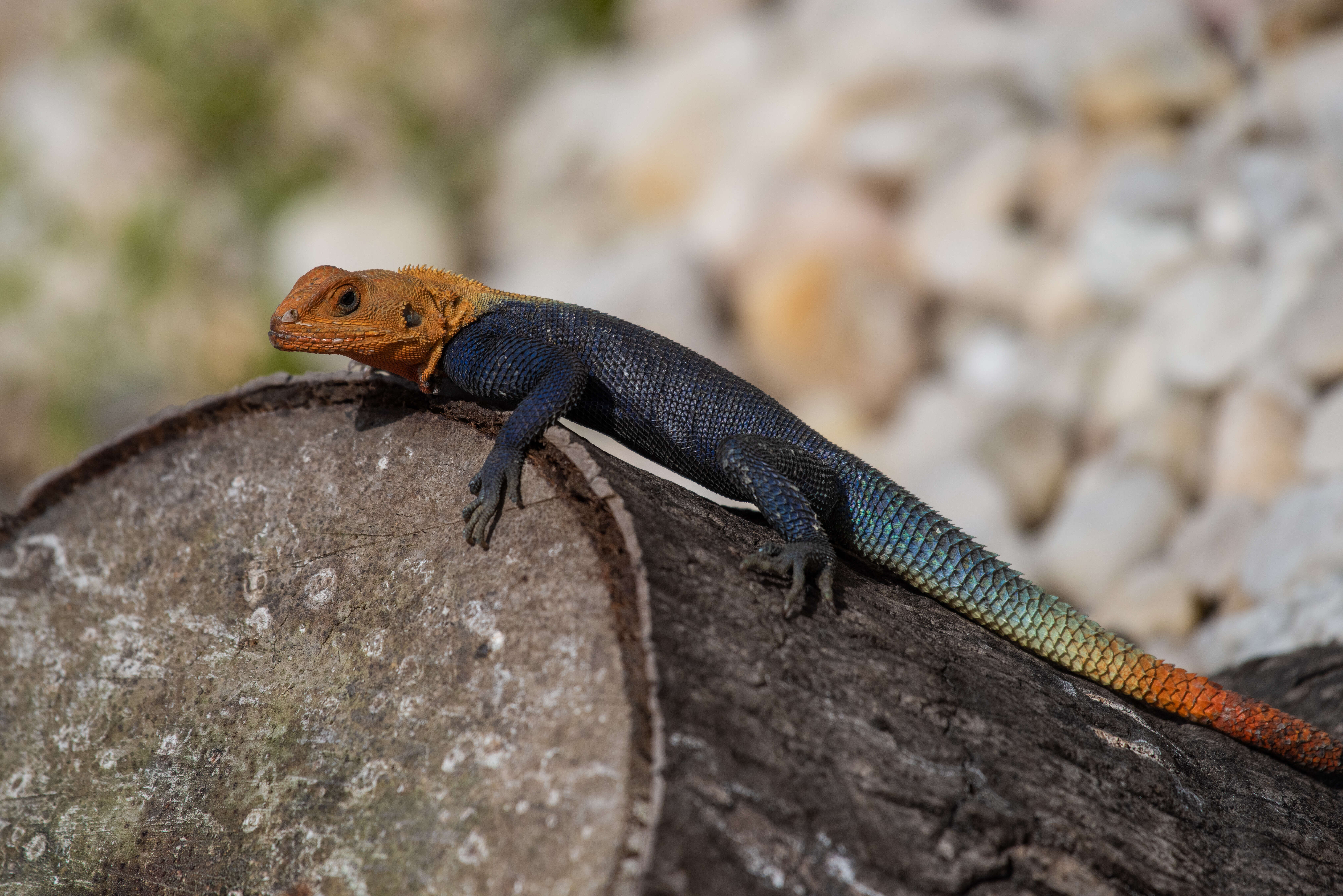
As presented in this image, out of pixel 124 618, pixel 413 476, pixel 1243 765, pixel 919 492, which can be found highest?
pixel 919 492

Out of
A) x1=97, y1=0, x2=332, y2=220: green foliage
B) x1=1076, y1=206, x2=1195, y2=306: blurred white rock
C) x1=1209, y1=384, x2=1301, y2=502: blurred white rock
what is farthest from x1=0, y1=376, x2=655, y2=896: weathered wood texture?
x1=97, y1=0, x2=332, y2=220: green foliage

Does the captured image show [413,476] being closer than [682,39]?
Yes

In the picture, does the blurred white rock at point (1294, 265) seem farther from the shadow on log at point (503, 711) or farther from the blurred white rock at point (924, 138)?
the shadow on log at point (503, 711)

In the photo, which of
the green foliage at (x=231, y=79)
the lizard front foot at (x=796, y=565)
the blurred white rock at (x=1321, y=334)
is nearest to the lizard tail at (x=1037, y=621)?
the lizard front foot at (x=796, y=565)

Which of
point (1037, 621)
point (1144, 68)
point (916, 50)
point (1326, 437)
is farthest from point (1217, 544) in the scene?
point (916, 50)

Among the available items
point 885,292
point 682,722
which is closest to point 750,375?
point 885,292

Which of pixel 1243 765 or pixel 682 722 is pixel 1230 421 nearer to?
pixel 1243 765
